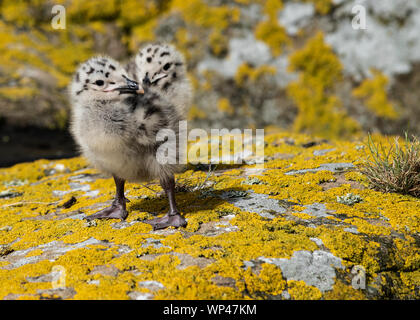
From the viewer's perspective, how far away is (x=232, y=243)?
4496 millimetres

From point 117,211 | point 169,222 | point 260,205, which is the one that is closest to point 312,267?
point 260,205

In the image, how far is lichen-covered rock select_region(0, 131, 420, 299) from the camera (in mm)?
3861

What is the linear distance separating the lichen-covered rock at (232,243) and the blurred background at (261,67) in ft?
19.8

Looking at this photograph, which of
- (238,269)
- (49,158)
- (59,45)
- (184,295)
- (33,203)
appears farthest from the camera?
(59,45)

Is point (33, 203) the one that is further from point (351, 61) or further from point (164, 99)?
point (351, 61)

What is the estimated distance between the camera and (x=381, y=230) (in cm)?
475

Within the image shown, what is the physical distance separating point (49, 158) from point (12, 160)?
112 cm

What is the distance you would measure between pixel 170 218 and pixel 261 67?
9.80 metres

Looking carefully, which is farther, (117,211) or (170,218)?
(117,211)

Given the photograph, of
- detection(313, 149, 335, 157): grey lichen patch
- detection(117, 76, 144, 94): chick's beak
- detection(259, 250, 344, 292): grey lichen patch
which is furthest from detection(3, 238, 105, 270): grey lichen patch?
detection(313, 149, 335, 157): grey lichen patch

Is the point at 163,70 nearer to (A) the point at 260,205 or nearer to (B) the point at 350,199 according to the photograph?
(A) the point at 260,205

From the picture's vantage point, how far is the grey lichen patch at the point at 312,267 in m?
3.95

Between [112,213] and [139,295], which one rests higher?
[112,213]
